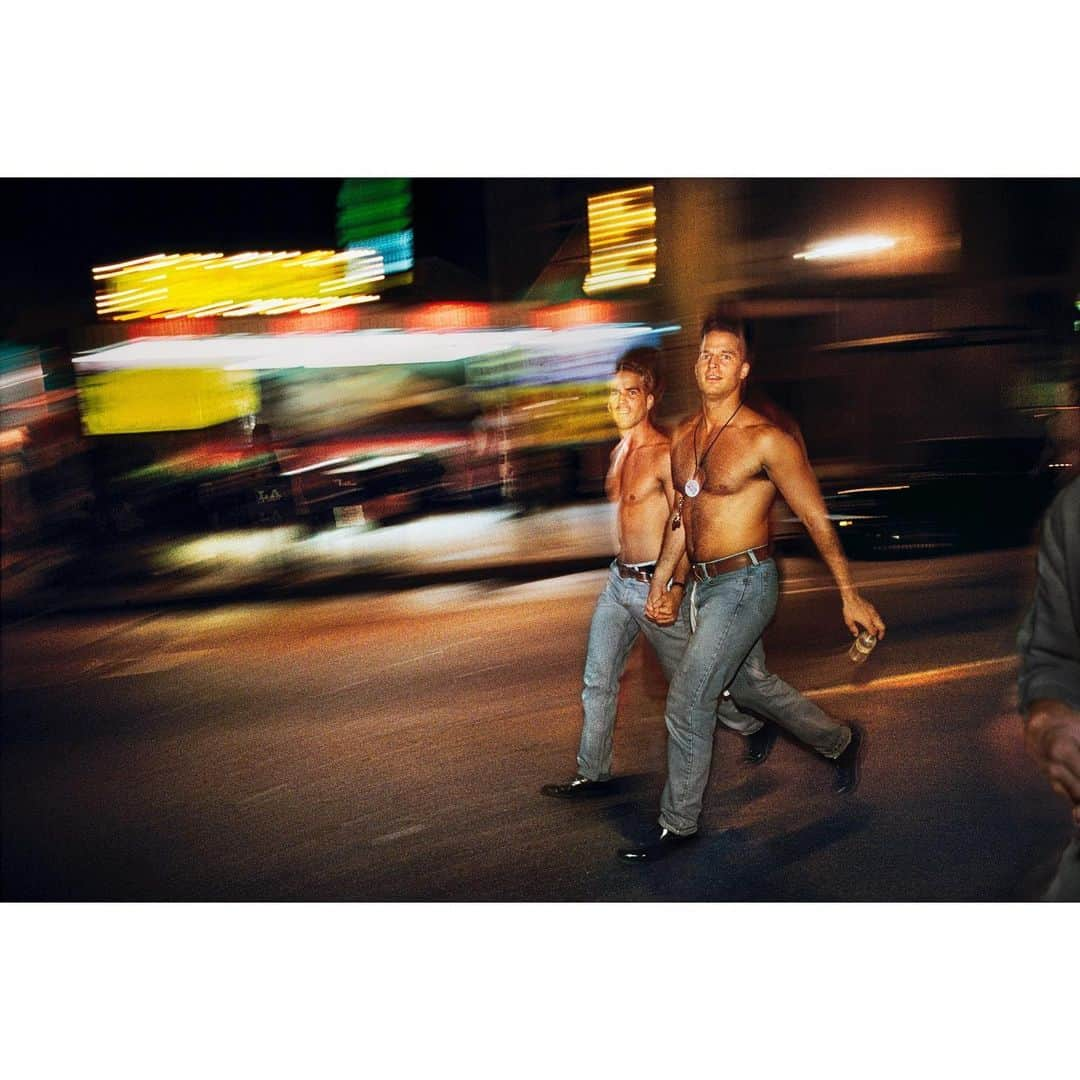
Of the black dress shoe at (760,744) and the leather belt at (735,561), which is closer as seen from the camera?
the leather belt at (735,561)

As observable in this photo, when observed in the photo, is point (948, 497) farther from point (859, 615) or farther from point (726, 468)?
point (726, 468)

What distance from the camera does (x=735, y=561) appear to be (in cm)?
372

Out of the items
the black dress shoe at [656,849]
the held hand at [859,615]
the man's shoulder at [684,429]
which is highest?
the man's shoulder at [684,429]

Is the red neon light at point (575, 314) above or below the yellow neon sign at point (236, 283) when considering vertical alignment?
below

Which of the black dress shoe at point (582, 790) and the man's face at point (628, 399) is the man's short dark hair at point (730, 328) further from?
the black dress shoe at point (582, 790)

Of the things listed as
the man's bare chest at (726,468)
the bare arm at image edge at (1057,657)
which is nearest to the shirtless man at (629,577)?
the man's bare chest at (726,468)

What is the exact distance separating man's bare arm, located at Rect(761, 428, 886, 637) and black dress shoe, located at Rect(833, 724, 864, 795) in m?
0.55

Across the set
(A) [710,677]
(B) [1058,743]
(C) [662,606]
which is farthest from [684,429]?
(B) [1058,743]

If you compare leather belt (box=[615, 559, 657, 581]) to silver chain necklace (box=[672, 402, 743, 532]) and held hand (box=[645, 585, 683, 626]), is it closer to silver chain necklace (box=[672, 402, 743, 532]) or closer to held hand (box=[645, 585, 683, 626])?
held hand (box=[645, 585, 683, 626])

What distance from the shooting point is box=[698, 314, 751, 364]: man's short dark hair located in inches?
147

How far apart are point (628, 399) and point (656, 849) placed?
1770mm

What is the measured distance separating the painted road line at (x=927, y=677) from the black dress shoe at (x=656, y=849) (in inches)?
33.1

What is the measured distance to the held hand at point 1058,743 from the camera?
212 centimetres

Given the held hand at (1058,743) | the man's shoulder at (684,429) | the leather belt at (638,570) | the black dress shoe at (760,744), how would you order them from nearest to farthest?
A: 1. the held hand at (1058,743)
2. the man's shoulder at (684,429)
3. the leather belt at (638,570)
4. the black dress shoe at (760,744)
